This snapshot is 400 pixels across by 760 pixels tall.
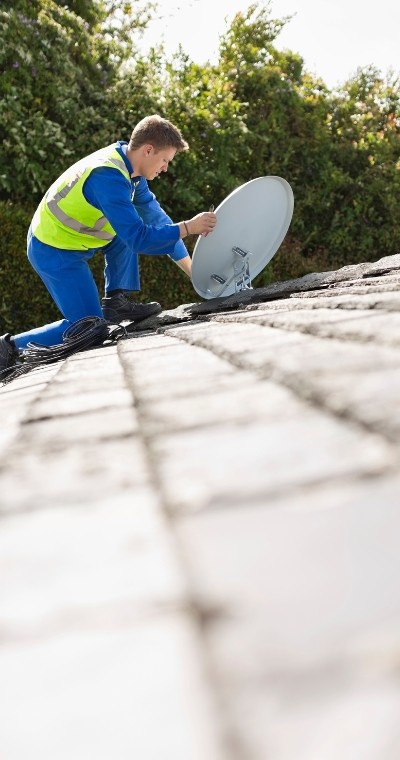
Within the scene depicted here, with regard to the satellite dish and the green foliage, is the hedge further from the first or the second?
the satellite dish

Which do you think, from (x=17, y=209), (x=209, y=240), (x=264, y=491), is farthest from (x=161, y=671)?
(x=17, y=209)

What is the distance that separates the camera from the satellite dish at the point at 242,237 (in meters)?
4.24

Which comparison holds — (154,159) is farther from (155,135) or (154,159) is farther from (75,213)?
(75,213)

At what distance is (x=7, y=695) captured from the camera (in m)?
0.50

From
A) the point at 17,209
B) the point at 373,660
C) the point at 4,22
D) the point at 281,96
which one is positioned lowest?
the point at 373,660

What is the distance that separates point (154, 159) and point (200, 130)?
14.8 feet

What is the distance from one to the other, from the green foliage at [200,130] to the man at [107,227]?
2337 millimetres

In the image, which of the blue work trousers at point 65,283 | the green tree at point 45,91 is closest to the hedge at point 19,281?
the green tree at point 45,91

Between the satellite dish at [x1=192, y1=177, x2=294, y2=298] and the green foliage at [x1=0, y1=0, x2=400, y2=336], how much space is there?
295cm

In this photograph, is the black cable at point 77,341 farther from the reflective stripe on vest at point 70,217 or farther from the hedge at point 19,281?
the hedge at point 19,281

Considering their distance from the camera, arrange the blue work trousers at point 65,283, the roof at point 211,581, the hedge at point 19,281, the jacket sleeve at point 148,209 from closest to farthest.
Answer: the roof at point 211,581, the blue work trousers at point 65,283, the jacket sleeve at point 148,209, the hedge at point 19,281

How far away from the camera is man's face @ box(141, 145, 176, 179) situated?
4.17m

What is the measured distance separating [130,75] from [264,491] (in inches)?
335

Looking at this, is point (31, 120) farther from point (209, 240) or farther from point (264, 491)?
point (264, 491)
